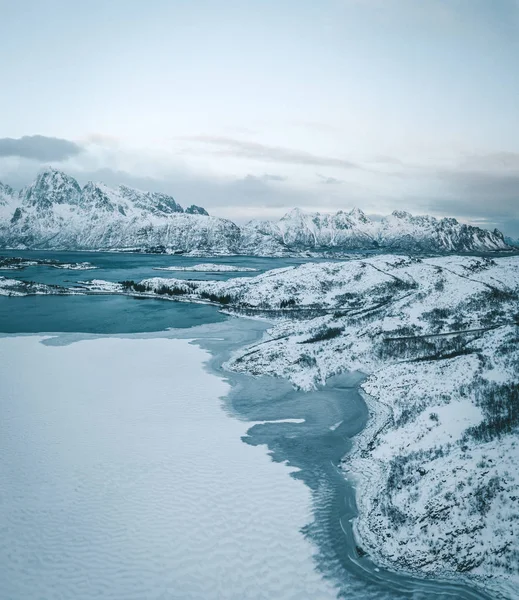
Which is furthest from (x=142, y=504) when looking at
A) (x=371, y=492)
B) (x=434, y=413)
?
(x=434, y=413)

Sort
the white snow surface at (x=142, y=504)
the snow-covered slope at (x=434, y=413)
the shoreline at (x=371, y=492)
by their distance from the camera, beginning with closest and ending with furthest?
the shoreline at (x=371, y=492)
the white snow surface at (x=142, y=504)
the snow-covered slope at (x=434, y=413)

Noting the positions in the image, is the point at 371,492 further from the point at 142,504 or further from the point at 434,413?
the point at 142,504

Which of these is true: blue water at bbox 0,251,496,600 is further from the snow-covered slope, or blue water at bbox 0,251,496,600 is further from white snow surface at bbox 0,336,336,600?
white snow surface at bbox 0,336,336,600

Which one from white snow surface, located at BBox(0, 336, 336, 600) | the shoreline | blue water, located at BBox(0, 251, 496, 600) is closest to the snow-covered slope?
the shoreline

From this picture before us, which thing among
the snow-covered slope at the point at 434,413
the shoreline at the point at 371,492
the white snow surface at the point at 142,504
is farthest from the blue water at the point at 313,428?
the white snow surface at the point at 142,504

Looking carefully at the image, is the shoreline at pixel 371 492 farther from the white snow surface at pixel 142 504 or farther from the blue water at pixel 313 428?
the white snow surface at pixel 142 504

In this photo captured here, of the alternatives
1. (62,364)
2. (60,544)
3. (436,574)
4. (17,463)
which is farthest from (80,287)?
(436,574)

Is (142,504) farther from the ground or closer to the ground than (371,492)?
closer to the ground
